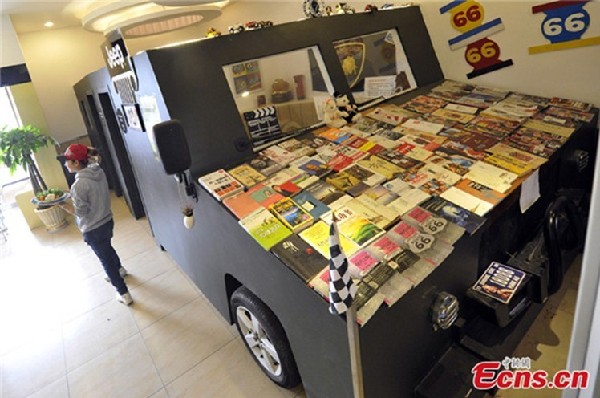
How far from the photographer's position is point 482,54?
328cm

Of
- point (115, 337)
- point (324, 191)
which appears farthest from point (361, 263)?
point (115, 337)

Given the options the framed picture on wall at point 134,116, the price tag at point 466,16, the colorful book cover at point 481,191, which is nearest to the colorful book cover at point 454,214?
the colorful book cover at point 481,191

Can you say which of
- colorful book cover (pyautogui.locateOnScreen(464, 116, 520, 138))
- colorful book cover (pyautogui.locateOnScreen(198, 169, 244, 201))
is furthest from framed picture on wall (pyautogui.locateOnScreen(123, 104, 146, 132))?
colorful book cover (pyautogui.locateOnScreen(464, 116, 520, 138))

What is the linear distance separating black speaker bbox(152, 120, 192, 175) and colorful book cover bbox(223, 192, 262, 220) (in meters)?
0.30

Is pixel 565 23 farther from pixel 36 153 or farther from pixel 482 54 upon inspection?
pixel 36 153

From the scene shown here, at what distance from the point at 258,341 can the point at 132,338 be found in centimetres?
123

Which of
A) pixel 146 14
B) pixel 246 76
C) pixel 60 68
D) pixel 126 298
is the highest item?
pixel 146 14

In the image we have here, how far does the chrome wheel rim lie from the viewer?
205cm

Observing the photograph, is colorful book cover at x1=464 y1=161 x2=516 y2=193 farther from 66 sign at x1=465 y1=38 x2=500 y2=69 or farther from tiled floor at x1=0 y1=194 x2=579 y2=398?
66 sign at x1=465 y1=38 x2=500 y2=69

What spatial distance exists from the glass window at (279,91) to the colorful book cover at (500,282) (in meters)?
1.55

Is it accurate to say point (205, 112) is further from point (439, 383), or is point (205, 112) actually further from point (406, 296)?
point (439, 383)

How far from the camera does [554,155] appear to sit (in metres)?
2.19

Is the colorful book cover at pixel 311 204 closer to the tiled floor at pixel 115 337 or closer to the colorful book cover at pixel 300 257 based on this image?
the colorful book cover at pixel 300 257

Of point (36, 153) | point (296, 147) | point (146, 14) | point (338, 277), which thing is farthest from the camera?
point (36, 153)
